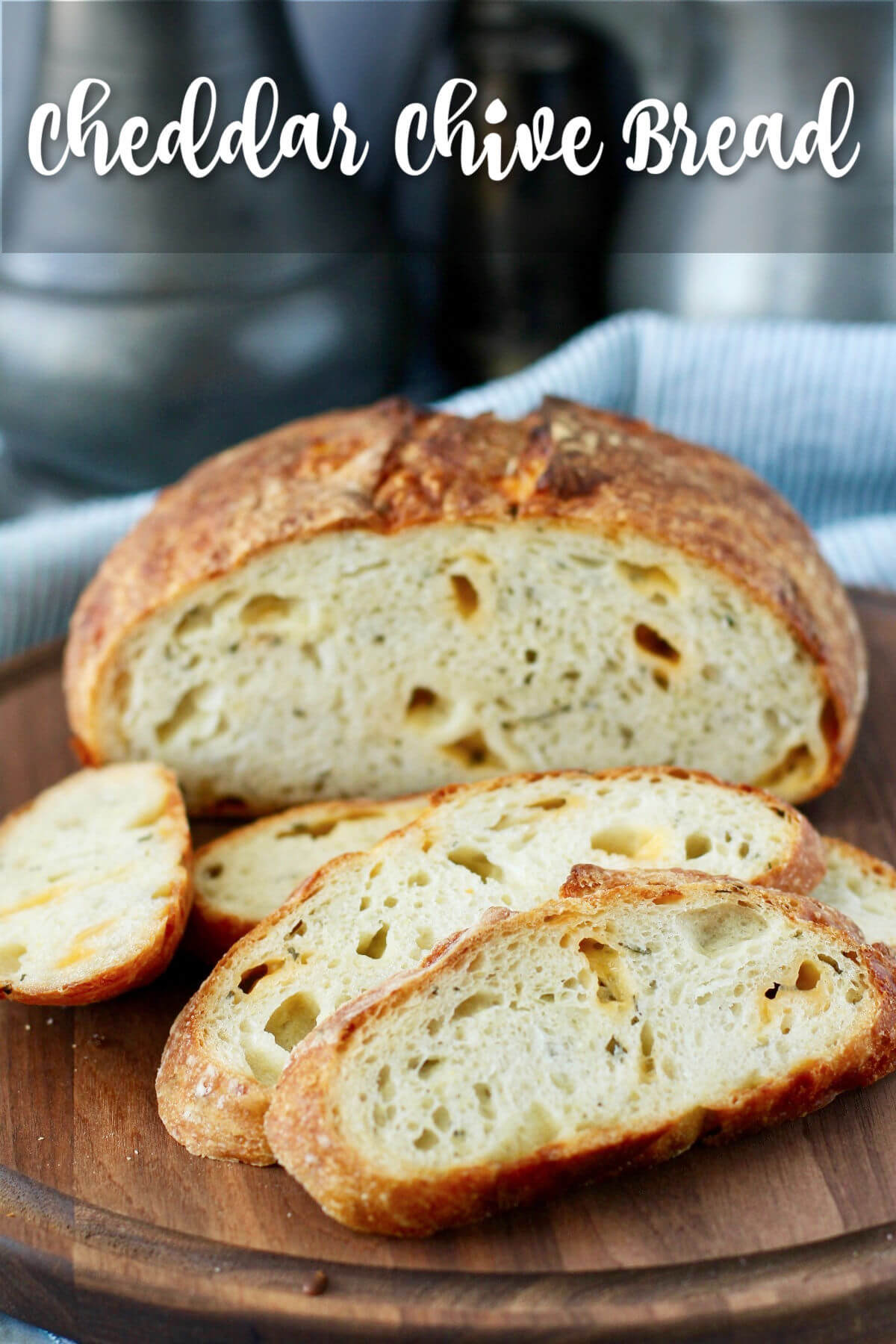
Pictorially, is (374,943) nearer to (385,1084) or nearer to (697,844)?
(385,1084)

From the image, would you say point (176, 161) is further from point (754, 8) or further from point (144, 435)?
point (754, 8)

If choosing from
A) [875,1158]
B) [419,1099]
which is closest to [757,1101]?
[875,1158]

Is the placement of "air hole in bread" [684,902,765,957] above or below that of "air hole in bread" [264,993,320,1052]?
above

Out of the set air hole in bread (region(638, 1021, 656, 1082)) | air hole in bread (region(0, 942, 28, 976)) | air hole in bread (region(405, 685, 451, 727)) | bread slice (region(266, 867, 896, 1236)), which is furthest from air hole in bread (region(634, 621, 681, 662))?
air hole in bread (region(0, 942, 28, 976))

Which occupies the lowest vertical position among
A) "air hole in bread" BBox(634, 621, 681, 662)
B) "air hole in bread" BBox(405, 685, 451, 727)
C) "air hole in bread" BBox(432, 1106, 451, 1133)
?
"air hole in bread" BBox(432, 1106, 451, 1133)

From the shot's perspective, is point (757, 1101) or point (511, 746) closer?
point (757, 1101)

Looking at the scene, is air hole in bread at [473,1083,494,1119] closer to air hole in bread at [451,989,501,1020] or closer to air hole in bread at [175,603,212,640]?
air hole in bread at [451,989,501,1020]

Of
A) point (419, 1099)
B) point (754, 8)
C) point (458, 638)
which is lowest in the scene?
point (419, 1099)

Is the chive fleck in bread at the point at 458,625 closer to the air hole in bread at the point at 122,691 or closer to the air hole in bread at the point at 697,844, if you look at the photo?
the air hole in bread at the point at 122,691
